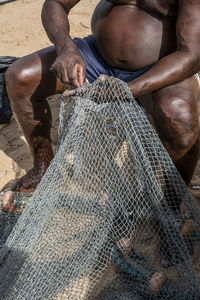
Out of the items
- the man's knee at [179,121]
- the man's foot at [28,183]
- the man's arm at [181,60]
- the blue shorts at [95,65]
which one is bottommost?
the man's foot at [28,183]

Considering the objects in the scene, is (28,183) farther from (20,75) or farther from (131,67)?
(131,67)

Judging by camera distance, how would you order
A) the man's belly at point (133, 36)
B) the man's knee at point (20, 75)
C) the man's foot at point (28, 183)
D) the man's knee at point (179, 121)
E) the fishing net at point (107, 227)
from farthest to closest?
the man's foot at point (28, 183) → the man's knee at point (20, 75) → the man's belly at point (133, 36) → the man's knee at point (179, 121) → the fishing net at point (107, 227)

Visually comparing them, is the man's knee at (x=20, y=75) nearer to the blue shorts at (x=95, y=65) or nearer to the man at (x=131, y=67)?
the man at (x=131, y=67)

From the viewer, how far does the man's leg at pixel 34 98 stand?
104 inches

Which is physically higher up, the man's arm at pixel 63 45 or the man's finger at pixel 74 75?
the man's arm at pixel 63 45

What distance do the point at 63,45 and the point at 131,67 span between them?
0.49 m

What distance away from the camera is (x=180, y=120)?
7.06 ft

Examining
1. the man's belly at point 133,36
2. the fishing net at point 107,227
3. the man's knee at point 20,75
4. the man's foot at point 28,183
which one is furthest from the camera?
the man's foot at point 28,183

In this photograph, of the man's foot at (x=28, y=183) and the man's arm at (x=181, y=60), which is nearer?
the man's arm at (x=181, y=60)

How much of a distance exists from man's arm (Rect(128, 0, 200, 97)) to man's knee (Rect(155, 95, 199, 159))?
124mm

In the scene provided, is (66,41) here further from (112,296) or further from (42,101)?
(112,296)

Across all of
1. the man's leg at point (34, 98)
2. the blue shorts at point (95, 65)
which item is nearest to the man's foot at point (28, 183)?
the man's leg at point (34, 98)

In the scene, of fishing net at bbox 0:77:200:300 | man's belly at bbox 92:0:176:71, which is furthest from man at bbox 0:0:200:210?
fishing net at bbox 0:77:200:300

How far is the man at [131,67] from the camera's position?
7.18ft
